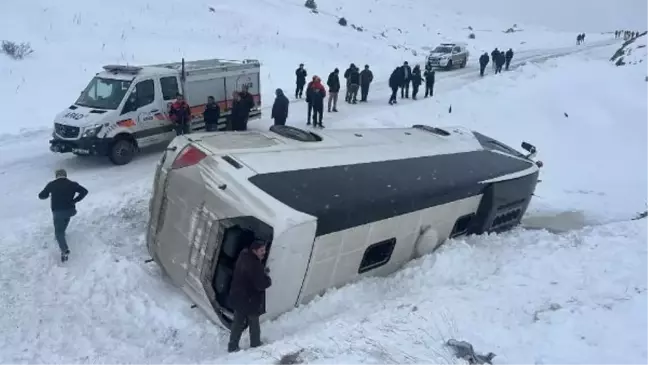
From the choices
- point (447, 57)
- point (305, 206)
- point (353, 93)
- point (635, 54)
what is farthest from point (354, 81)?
point (635, 54)

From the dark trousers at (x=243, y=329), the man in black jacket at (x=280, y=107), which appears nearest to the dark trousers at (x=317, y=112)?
the man in black jacket at (x=280, y=107)

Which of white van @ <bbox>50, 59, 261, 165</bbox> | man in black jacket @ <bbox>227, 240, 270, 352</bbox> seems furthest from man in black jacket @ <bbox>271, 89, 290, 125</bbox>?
man in black jacket @ <bbox>227, 240, 270, 352</bbox>

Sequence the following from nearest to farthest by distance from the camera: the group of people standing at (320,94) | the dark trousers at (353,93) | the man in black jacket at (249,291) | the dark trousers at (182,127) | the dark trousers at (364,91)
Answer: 1. the man in black jacket at (249,291)
2. the dark trousers at (182,127)
3. the group of people standing at (320,94)
4. the dark trousers at (353,93)
5. the dark trousers at (364,91)

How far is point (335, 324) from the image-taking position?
7289 millimetres

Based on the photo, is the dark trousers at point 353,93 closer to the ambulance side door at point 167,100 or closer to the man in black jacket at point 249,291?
the ambulance side door at point 167,100

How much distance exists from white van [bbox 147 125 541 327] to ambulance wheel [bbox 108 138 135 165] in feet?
17.0

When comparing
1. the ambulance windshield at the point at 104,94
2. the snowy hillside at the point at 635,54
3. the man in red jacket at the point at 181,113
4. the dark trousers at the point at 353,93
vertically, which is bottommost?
the dark trousers at the point at 353,93

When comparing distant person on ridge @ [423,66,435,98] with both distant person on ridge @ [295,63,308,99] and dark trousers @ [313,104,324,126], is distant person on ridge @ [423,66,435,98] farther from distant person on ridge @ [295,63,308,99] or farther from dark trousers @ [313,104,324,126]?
dark trousers @ [313,104,324,126]

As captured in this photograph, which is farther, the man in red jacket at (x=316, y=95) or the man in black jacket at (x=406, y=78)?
the man in black jacket at (x=406, y=78)

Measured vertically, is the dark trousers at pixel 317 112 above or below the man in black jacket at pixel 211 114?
below

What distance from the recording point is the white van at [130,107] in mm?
13203

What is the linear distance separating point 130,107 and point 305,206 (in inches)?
324

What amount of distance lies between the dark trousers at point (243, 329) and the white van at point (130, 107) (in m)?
7.80

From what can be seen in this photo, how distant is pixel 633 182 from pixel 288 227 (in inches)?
601
